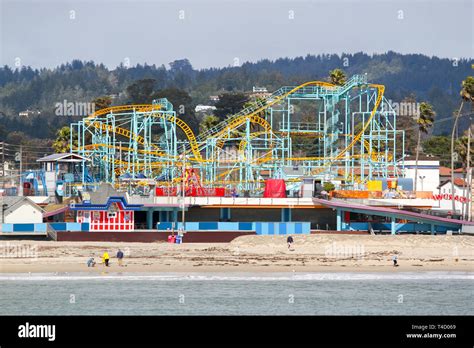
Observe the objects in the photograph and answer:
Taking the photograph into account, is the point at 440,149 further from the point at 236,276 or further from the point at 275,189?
the point at 236,276

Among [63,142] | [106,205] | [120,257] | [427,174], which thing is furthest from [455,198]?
[63,142]

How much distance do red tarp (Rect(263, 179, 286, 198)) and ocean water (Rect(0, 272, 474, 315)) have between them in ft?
77.1

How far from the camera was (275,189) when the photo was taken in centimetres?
A: 7688

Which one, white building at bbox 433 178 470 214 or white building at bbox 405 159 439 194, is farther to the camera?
white building at bbox 405 159 439 194

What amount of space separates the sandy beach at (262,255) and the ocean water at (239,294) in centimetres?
179

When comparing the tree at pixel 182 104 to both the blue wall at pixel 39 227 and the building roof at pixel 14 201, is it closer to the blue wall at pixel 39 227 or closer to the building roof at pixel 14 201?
the building roof at pixel 14 201

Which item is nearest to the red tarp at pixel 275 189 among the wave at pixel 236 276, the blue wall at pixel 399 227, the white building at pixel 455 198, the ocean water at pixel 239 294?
the blue wall at pixel 399 227

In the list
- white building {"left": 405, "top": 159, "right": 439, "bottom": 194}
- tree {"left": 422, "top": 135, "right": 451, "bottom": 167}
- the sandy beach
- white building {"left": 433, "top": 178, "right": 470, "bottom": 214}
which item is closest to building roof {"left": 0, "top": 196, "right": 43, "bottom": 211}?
the sandy beach

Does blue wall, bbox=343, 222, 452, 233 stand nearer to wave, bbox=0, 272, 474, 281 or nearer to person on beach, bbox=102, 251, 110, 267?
wave, bbox=0, 272, 474, 281

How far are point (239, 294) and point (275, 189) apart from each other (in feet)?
93.5

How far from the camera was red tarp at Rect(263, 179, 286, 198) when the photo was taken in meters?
76.6

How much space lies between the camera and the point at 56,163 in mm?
85312

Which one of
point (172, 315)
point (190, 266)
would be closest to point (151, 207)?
point (190, 266)
